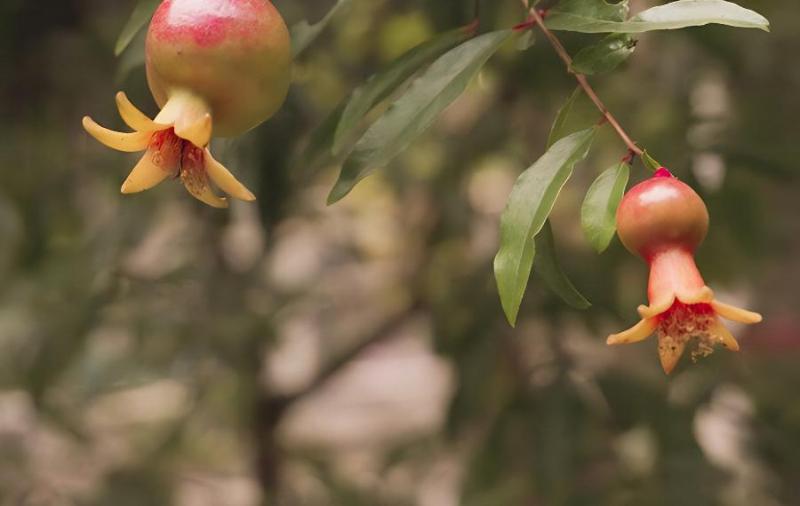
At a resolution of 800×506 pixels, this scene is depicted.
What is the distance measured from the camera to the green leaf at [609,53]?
0.51 meters

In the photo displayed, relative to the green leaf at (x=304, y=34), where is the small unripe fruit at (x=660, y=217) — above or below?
below

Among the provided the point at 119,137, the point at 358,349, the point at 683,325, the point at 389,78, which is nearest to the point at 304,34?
the point at 389,78

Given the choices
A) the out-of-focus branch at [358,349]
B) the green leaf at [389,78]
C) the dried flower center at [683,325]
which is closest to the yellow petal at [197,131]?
the green leaf at [389,78]

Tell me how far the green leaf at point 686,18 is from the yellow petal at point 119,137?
208 mm

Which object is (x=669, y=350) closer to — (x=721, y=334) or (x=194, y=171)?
(x=721, y=334)

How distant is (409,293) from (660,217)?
1191 millimetres

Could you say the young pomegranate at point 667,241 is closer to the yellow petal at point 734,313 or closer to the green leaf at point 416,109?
the yellow petal at point 734,313

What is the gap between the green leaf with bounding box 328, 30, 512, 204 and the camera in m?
0.53

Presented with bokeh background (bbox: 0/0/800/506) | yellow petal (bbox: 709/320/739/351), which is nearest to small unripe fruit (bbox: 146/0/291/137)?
yellow petal (bbox: 709/320/739/351)

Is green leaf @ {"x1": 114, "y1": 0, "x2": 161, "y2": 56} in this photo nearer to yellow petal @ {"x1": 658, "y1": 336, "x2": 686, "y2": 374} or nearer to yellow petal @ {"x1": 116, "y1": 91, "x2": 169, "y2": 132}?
yellow petal @ {"x1": 116, "y1": 91, "x2": 169, "y2": 132}

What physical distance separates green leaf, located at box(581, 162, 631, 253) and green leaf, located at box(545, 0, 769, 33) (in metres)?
0.06

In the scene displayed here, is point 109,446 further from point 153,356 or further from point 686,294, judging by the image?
point 686,294

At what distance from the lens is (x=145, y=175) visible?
0.51m

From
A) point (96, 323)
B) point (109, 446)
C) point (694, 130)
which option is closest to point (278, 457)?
point (109, 446)
